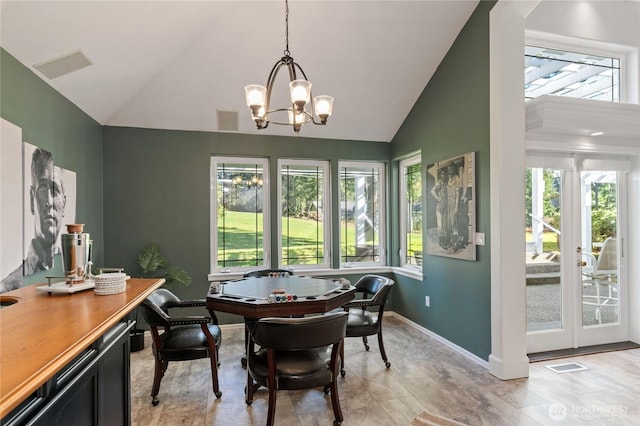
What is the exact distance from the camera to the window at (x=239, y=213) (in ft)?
15.3

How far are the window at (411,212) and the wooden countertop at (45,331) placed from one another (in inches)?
145

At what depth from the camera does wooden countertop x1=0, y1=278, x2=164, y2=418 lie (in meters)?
0.86

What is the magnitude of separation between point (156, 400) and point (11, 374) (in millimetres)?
2166

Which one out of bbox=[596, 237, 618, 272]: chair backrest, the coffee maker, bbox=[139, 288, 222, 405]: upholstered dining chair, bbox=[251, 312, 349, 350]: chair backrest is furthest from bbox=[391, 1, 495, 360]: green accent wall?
the coffee maker

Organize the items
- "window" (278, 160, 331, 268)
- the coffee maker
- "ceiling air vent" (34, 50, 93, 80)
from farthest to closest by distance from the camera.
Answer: "window" (278, 160, 331, 268), "ceiling air vent" (34, 50, 93, 80), the coffee maker

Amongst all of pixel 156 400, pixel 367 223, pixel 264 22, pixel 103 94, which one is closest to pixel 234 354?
pixel 156 400

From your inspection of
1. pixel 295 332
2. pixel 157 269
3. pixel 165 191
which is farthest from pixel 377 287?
pixel 165 191

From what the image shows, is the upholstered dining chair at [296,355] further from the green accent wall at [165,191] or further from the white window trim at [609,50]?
the white window trim at [609,50]

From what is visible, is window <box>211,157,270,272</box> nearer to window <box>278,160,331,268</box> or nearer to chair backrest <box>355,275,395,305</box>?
window <box>278,160,331,268</box>

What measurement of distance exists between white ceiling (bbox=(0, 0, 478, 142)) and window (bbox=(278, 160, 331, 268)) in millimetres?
541

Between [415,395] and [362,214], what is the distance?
280cm

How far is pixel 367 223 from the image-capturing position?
5234mm

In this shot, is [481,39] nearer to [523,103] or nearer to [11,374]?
[523,103]

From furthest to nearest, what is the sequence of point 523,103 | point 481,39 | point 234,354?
point 234,354 < point 481,39 < point 523,103
